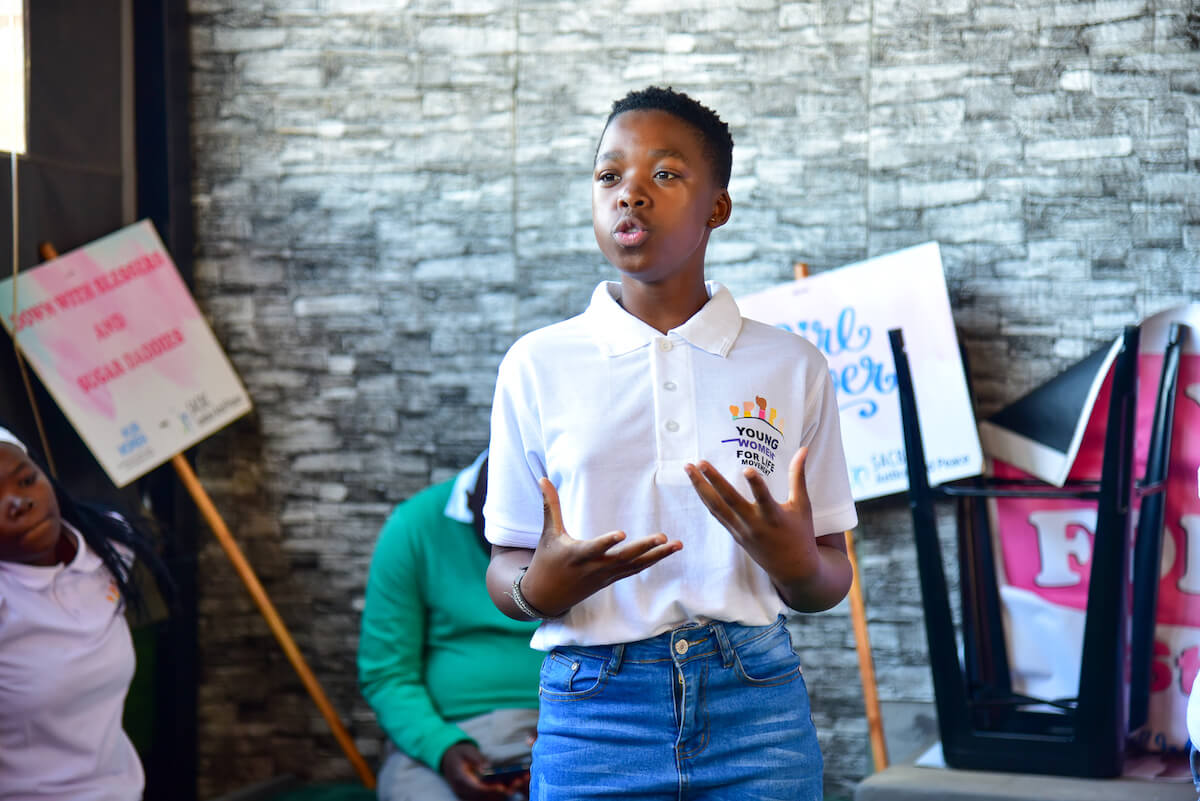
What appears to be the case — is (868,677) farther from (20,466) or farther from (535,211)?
(20,466)

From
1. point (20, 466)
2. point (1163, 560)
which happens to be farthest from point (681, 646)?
point (1163, 560)

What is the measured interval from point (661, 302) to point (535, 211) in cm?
159

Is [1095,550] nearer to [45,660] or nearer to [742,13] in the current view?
[742,13]

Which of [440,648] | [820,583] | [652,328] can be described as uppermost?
[652,328]

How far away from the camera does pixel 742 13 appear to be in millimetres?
2648

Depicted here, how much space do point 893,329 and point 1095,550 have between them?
58 cm

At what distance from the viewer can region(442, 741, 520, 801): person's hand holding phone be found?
2.14 m

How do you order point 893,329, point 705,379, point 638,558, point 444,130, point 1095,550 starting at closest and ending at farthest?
1. point 638,558
2. point 705,379
3. point 1095,550
4. point 893,329
5. point 444,130

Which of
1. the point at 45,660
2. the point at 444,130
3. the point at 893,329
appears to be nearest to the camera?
the point at 45,660

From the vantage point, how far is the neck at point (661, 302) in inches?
47.5

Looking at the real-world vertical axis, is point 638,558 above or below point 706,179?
below

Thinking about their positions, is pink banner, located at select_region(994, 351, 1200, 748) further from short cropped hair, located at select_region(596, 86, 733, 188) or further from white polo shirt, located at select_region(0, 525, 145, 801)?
white polo shirt, located at select_region(0, 525, 145, 801)

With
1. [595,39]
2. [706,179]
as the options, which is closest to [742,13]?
[595,39]

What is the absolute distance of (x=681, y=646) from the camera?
108 centimetres
